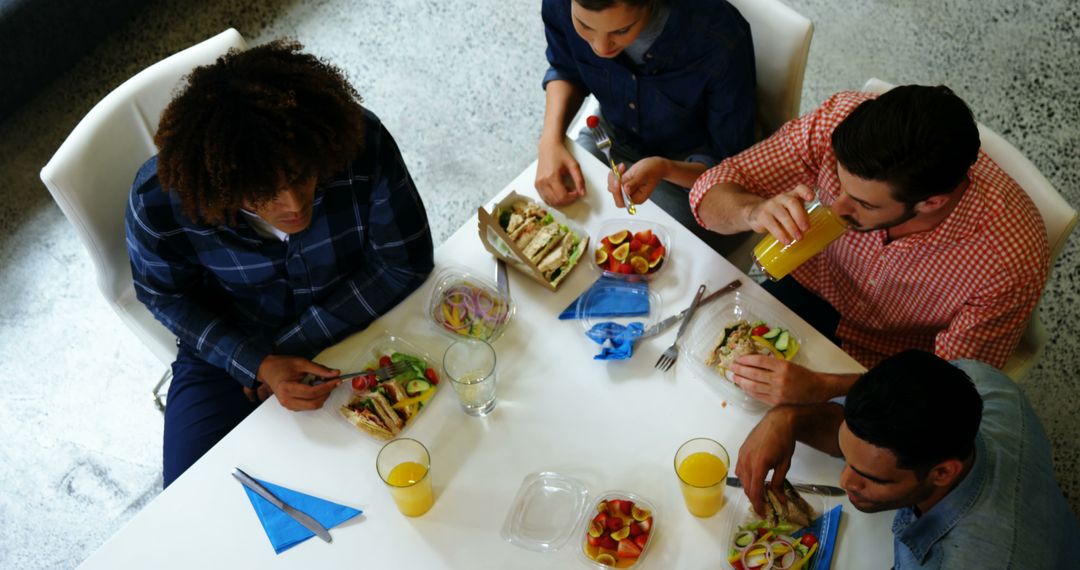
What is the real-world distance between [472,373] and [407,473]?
0.23m

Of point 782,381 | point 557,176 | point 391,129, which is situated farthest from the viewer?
point 391,129

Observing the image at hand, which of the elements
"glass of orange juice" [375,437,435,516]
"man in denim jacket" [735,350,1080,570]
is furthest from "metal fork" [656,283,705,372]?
"glass of orange juice" [375,437,435,516]

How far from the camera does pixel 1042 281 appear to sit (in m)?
1.65

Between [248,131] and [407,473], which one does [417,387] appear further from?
[248,131]

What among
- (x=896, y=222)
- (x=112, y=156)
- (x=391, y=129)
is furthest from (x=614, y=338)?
(x=391, y=129)

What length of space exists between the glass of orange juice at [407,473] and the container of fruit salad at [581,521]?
153mm

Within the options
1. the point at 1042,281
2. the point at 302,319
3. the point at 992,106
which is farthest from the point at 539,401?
the point at 992,106

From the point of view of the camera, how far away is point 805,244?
1716 millimetres

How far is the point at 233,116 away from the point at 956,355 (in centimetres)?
141

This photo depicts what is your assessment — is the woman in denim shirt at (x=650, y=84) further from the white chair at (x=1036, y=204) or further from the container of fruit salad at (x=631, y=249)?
the white chair at (x=1036, y=204)

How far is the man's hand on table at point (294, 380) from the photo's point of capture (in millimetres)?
1646

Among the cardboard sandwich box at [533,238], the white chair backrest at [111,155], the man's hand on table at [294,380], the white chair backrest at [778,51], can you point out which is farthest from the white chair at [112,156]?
the white chair backrest at [778,51]

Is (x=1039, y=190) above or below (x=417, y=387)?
above

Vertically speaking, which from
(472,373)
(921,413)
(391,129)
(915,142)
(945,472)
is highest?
(915,142)
